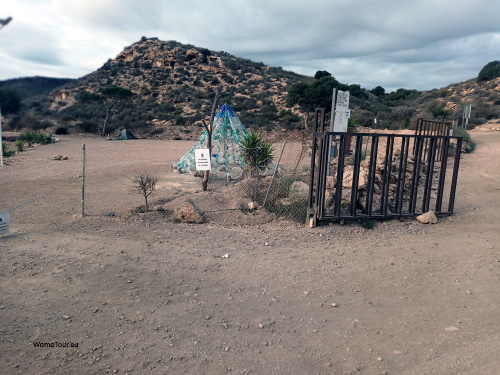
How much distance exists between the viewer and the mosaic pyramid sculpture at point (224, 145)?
13.6 metres

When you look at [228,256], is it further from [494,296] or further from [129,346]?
[494,296]

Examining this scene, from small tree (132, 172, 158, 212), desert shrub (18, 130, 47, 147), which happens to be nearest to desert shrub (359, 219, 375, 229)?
small tree (132, 172, 158, 212)

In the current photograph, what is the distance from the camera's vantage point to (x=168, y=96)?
4606 cm

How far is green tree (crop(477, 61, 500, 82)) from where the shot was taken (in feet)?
167

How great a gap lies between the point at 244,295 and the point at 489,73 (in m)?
57.3

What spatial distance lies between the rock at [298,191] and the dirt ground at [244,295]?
977mm

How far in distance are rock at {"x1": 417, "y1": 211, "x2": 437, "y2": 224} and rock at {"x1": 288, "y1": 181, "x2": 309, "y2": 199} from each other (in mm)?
2301

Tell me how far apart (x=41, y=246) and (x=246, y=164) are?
735 cm

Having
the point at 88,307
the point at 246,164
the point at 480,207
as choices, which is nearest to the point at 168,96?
the point at 246,164

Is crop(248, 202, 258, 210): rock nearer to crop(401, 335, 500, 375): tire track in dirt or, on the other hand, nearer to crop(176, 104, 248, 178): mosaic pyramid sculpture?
crop(176, 104, 248, 178): mosaic pyramid sculpture

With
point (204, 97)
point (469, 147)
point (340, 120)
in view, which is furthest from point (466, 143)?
point (204, 97)

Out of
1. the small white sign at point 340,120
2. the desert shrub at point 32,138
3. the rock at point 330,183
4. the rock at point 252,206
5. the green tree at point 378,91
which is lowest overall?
the rock at point 252,206

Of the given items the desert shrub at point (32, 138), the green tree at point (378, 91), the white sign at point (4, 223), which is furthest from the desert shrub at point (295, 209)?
the green tree at point (378, 91)

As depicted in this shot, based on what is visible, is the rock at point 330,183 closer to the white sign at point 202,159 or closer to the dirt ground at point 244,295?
the dirt ground at point 244,295
